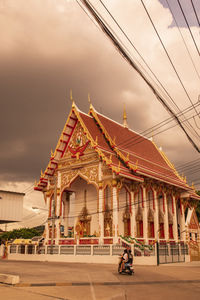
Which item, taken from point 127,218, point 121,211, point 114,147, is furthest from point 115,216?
point 114,147

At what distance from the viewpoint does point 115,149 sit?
75.0ft

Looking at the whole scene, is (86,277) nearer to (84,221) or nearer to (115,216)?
(115,216)

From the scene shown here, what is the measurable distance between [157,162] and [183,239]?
295 inches

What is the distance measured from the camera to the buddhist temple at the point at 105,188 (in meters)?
21.2

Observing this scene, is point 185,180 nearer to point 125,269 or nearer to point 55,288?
point 125,269

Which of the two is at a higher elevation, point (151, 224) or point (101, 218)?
point (101, 218)

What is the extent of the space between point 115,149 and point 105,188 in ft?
10.4

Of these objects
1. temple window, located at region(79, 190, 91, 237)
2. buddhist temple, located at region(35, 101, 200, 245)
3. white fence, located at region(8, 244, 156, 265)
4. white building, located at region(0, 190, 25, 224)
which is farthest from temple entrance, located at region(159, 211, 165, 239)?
white building, located at region(0, 190, 25, 224)

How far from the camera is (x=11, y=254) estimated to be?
25.4 metres

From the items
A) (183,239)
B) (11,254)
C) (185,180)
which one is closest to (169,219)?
(183,239)

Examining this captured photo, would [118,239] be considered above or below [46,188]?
below

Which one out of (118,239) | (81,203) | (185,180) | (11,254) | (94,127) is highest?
(94,127)

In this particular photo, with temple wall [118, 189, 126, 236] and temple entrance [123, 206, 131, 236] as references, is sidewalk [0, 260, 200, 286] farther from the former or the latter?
temple wall [118, 189, 126, 236]

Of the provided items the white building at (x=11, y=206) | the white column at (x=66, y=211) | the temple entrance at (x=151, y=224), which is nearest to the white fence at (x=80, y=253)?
the white column at (x=66, y=211)
